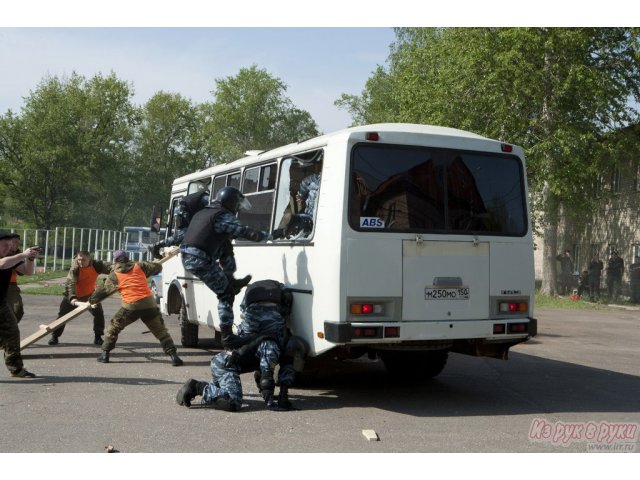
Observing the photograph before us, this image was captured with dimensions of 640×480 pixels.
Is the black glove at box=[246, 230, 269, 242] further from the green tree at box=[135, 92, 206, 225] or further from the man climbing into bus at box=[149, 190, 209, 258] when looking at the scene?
the green tree at box=[135, 92, 206, 225]

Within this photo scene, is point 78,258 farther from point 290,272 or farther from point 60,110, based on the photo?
point 60,110

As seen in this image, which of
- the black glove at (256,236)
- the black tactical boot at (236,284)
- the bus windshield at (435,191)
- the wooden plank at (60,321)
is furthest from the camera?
the wooden plank at (60,321)

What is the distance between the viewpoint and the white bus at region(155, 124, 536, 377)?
25.3 feet

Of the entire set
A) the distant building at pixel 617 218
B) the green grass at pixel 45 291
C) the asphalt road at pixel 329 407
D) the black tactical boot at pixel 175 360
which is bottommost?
the asphalt road at pixel 329 407

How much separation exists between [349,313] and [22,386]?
399cm

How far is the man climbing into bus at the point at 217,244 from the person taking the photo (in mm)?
9008

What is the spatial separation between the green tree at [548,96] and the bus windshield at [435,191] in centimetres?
1901

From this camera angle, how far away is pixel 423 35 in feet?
160

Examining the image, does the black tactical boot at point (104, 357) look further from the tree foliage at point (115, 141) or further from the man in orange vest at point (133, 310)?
the tree foliage at point (115, 141)

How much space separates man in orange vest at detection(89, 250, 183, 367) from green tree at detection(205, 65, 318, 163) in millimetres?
61858

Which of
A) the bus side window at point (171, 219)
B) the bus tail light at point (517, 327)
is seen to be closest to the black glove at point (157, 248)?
the bus side window at point (171, 219)

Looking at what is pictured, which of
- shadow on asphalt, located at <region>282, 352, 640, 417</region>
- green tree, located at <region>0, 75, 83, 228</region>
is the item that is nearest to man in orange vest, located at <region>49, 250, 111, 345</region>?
shadow on asphalt, located at <region>282, 352, 640, 417</region>

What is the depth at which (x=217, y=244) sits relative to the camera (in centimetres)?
918

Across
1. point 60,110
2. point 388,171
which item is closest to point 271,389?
point 388,171
